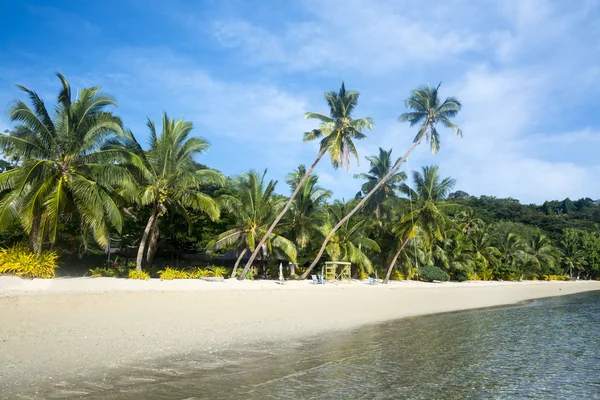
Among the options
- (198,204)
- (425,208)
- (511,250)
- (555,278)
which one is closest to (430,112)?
(425,208)

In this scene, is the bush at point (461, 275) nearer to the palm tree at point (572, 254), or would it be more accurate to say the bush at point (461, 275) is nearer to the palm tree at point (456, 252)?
the palm tree at point (456, 252)

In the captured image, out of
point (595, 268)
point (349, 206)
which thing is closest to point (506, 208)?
point (595, 268)

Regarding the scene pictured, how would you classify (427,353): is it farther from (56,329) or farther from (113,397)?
(56,329)

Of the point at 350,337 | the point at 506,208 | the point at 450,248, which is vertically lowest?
the point at 350,337

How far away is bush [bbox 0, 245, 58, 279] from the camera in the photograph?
48.0 feet

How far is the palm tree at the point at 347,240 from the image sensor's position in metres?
30.0

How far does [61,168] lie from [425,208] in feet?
75.2

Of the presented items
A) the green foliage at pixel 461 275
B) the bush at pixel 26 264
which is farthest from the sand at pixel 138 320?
the green foliage at pixel 461 275

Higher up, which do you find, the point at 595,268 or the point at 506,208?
the point at 506,208

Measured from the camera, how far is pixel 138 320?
10.7 metres

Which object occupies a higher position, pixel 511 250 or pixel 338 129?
pixel 338 129

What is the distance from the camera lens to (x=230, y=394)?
6.06 meters

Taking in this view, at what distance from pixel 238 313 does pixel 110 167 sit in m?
8.70

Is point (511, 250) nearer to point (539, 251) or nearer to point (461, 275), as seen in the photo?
point (539, 251)
